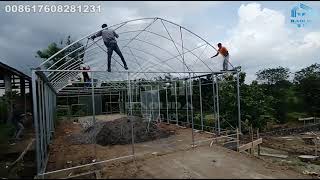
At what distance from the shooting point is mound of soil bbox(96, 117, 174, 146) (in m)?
11.3

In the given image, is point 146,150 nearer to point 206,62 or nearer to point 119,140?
point 119,140

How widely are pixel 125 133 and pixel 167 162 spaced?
3820 millimetres

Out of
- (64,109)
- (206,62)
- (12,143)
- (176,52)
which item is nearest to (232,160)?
(206,62)

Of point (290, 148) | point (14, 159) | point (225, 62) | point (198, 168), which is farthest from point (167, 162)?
point (290, 148)

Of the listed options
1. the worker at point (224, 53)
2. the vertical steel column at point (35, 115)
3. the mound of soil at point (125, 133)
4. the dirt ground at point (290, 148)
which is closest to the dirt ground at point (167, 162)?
the mound of soil at point (125, 133)

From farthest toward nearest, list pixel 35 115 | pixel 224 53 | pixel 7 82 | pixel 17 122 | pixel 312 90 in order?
pixel 312 90 → pixel 7 82 → pixel 17 122 → pixel 224 53 → pixel 35 115

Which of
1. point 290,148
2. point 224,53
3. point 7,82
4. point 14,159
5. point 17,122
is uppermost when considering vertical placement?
point 224,53

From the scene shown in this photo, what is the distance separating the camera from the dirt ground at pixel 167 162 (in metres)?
7.22

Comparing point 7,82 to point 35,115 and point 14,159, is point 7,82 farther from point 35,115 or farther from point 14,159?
point 35,115

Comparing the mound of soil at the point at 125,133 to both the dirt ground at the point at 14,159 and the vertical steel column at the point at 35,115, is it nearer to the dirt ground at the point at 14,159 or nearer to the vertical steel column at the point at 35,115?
the dirt ground at the point at 14,159

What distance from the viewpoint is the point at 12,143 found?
40.3ft

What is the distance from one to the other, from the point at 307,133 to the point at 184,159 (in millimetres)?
16173

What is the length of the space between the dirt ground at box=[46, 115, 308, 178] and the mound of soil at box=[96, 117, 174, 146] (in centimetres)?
49

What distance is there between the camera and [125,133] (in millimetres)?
11648
